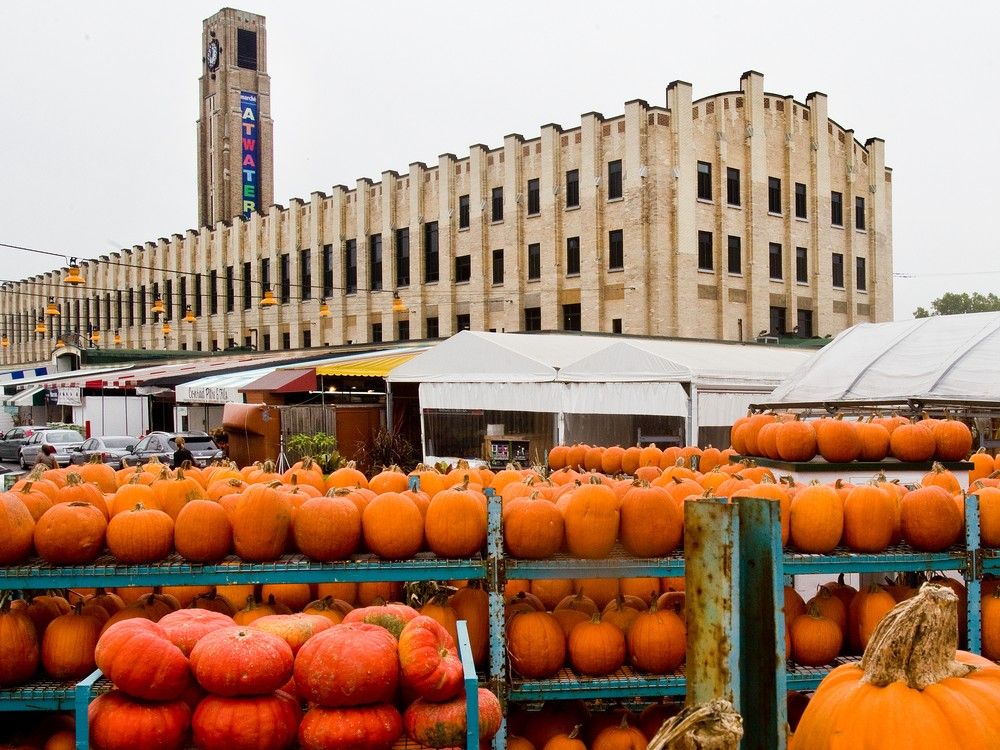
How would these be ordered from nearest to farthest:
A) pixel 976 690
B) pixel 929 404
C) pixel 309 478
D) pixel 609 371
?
pixel 976 690 < pixel 309 478 < pixel 929 404 < pixel 609 371

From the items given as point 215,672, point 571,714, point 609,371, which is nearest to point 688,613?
point 215,672

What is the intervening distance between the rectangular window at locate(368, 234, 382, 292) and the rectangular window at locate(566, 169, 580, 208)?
1245 centimetres

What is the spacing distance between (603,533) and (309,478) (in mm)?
2494

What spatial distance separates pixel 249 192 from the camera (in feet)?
219

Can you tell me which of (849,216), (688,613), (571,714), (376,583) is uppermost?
(849,216)

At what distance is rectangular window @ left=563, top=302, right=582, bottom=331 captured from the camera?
36219 millimetres

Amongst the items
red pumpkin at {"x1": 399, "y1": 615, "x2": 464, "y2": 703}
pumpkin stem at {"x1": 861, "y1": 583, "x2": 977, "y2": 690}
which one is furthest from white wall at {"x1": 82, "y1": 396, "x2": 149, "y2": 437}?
pumpkin stem at {"x1": 861, "y1": 583, "x2": 977, "y2": 690}

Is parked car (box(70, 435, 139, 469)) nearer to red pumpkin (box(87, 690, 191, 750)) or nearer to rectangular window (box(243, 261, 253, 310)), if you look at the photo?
rectangular window (box(243, 261, 253, 310))

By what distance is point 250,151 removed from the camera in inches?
2692

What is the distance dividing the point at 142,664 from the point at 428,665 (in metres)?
1.05

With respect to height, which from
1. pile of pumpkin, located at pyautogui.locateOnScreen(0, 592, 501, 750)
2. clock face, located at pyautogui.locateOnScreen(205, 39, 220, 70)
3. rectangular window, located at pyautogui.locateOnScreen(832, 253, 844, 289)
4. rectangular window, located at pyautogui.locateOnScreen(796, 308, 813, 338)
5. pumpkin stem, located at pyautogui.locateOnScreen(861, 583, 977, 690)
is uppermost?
clock face, located at pyautogui.locateOnScreen(205, 39, 220, 70)

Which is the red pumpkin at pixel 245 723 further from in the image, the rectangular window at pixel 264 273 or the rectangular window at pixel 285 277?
the rectangular window at pixel 264 273

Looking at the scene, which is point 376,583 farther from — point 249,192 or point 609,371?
point 249,192

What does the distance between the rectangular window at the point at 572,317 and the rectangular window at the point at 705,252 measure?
17.5 feet
